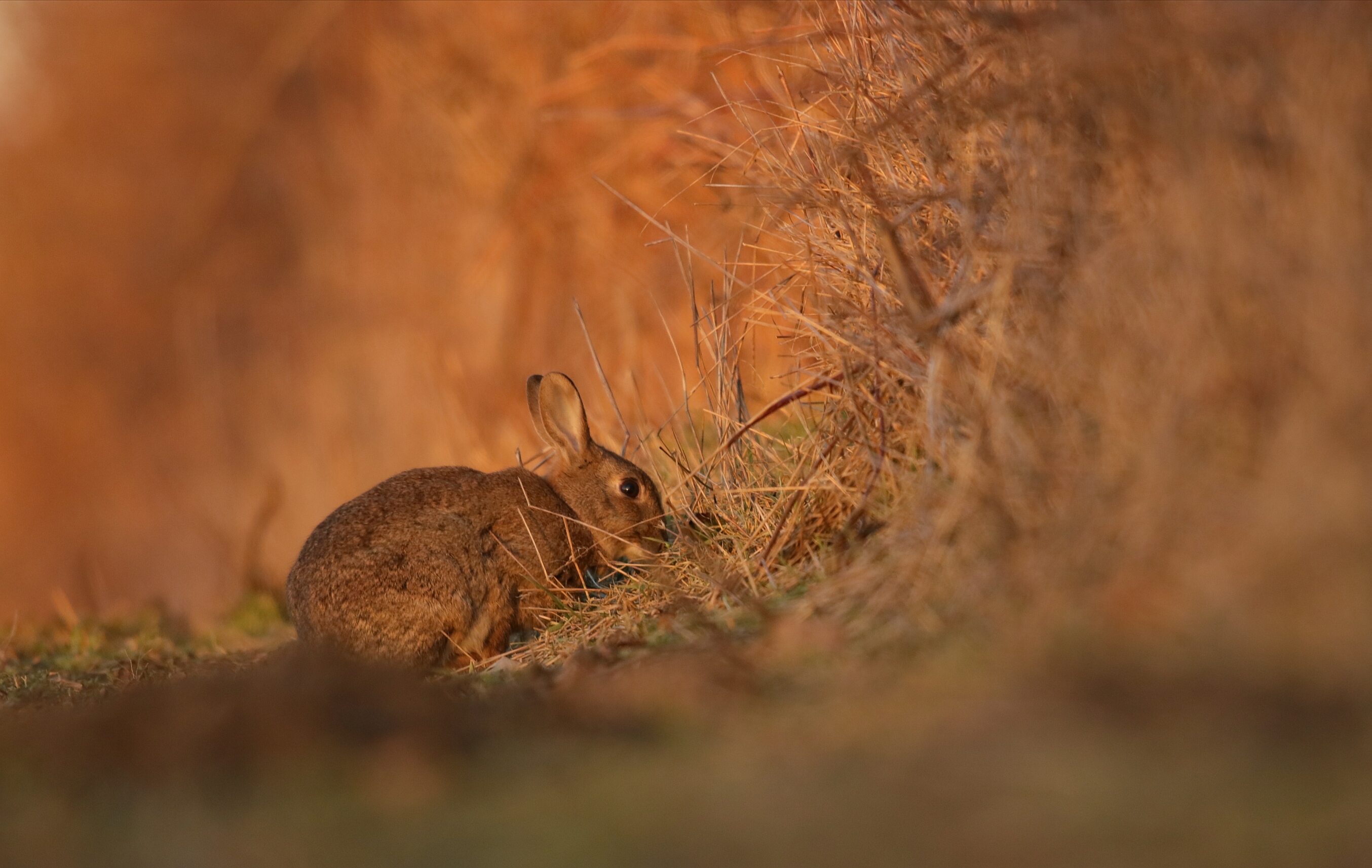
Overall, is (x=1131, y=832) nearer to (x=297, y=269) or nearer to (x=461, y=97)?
(x=461, y=97)

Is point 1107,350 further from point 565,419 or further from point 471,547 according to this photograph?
point 565,419

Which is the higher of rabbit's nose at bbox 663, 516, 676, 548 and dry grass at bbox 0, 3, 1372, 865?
rabbit's nose at bbox 663, 516, 676, 548

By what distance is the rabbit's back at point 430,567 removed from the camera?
14.7 feet

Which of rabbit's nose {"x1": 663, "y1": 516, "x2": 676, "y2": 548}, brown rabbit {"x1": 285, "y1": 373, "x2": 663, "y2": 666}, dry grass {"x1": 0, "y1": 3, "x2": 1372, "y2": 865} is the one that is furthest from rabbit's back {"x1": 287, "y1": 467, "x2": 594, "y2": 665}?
dry grass {"x1": 0, "y1": 3, "x2": 1372, "y2": 865}

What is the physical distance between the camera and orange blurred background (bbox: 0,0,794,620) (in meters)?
9.80

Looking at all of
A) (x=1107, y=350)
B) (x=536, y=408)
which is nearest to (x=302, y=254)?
(x=536, y=408)

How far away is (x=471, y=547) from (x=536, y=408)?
3.35 feet

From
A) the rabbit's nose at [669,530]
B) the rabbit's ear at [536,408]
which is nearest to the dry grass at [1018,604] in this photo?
the rabbit's nose at [669,530]

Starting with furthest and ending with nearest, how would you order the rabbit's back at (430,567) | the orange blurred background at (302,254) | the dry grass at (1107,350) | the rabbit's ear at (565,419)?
the orange blurred background at (302,254) → the rabbit's ear at (565,419) → the rabbit's back at (430,567) → the dry grass at (1107,350)

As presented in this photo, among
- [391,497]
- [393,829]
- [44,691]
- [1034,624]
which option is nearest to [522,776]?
[393,829]

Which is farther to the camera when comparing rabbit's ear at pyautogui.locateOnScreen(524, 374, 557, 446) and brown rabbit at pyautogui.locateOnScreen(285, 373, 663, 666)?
rabbit's ear at pyautogui.locateOnScreen(524, 374, 557, 446)

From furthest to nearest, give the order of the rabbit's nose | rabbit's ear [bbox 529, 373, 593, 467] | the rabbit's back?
rabbit's ear [bbox 529, 373, 593, 467], the rabbit's nose, the rabbit's back

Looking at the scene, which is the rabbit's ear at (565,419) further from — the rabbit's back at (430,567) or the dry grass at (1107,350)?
the dry grass at (1107,350)

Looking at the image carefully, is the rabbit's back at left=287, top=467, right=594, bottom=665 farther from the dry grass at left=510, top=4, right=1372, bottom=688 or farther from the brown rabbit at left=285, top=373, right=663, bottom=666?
the dry grass at left=510, top=4, right=1372, bottom=688
